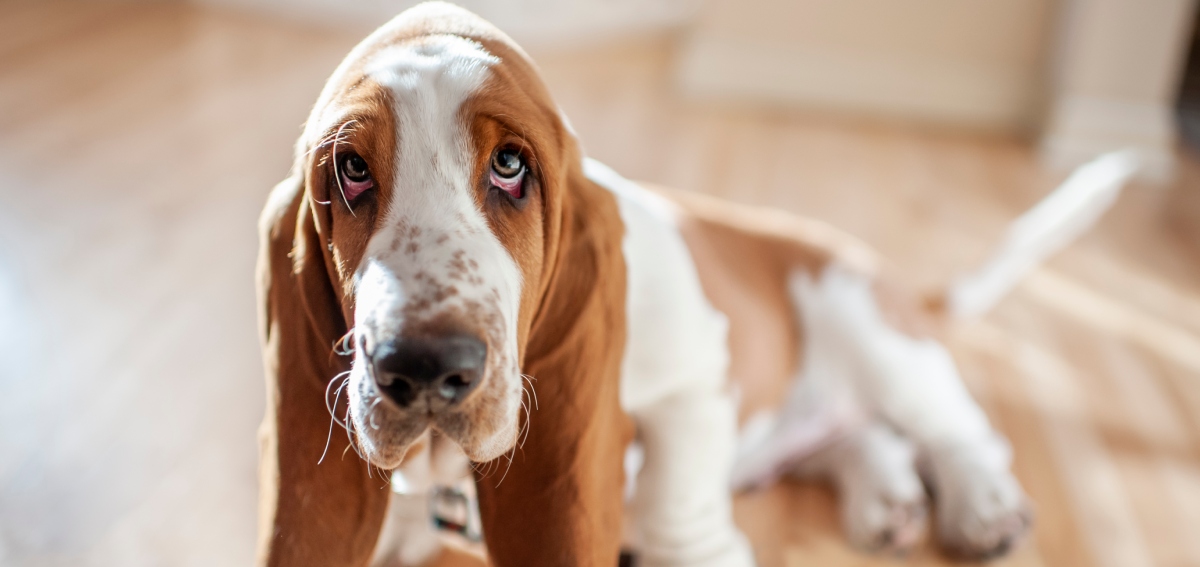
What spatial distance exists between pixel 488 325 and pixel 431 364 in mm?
61

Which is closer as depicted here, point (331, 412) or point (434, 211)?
point (434, 211)

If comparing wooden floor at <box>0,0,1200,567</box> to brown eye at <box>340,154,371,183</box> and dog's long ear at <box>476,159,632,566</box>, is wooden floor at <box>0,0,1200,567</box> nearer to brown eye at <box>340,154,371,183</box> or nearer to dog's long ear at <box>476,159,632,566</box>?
dog's long ear at <box>476,159,632,566</box>

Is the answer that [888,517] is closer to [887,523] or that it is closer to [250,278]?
[887,523]

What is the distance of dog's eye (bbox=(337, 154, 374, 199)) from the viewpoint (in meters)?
0.82

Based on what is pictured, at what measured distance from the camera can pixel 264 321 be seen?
0.99 metres

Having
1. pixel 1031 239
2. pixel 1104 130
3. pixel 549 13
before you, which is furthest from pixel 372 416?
pixel 549 13

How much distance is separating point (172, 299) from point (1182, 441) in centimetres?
203

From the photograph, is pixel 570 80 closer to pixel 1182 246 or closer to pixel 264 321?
pixel 1182 246

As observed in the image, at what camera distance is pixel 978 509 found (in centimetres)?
156

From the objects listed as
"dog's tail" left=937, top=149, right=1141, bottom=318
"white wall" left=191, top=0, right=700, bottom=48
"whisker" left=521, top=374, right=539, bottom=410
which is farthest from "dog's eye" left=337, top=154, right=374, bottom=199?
"white wall" left=191, top=0, right=700, bottom=48

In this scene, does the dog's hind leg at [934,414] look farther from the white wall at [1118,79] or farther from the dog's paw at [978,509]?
the white wall at [1118,79]

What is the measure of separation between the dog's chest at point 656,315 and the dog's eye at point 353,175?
328 mm

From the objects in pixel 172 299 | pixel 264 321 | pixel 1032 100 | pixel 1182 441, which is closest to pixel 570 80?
pixel 1032 100

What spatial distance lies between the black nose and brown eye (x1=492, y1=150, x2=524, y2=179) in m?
0.15
